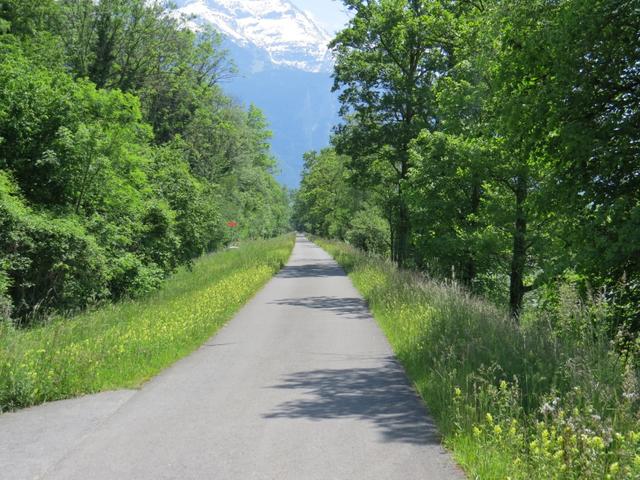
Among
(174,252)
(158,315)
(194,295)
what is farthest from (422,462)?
(174,252)

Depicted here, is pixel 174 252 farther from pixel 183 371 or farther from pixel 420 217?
pixel 183 371

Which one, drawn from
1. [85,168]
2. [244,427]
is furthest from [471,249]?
[244,427]

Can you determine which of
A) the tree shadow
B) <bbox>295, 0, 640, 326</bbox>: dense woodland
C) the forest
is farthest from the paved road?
the tree shadow

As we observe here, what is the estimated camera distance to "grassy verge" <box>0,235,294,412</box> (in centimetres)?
735

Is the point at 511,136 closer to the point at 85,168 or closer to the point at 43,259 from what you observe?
the point at 43,259

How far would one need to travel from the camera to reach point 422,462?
5133 mm

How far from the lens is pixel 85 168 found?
648 inches

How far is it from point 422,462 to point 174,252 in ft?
62.3

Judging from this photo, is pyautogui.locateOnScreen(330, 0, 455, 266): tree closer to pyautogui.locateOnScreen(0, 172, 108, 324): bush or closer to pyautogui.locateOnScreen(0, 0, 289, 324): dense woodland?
pyautogui.locateOnScreen(0, 0, 289, 324): dense woodland

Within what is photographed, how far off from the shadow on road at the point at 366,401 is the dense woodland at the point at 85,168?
17.0 ft

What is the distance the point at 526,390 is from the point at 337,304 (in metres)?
12.2

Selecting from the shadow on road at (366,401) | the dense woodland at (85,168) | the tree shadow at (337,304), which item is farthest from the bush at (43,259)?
the shadow on road at (366,401)

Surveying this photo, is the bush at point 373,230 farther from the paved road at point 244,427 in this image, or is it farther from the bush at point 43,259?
the paved road at point 244,427

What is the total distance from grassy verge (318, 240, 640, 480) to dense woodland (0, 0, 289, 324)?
699 cm
